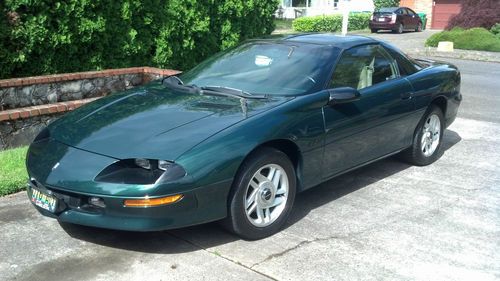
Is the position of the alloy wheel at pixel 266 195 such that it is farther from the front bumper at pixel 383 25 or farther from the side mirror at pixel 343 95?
the front bumper at pixel 383 25

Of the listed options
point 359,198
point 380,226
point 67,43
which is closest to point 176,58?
point 67,43

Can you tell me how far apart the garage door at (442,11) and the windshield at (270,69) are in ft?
112

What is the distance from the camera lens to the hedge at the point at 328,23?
31141 millimetres

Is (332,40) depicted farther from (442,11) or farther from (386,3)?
(386,3)

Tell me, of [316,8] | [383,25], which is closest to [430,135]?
[383,25]

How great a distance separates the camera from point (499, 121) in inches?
335

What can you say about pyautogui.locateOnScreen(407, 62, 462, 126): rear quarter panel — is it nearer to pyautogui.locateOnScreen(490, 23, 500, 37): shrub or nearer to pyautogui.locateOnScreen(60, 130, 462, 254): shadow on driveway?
pyautogui.locateOnScreen(60, 130, 462, 254): shadow on driveway

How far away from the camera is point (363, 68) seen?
5266mm

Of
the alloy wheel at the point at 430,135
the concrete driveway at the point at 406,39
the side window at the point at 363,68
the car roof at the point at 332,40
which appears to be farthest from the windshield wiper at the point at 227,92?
the concrete driveway at the point at 406,39

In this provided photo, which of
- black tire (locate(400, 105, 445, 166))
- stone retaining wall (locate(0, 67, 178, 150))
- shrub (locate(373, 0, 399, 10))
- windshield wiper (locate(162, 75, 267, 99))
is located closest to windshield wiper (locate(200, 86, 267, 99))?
windshield wiper (locate(162, 75, 267, 99))

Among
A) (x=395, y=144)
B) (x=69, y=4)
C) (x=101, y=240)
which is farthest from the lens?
(x=69, y=4)

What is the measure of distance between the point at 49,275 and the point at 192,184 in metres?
1.06

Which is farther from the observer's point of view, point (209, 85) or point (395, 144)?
point (395, 144)

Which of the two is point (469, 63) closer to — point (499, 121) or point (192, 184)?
point (499, 121)
